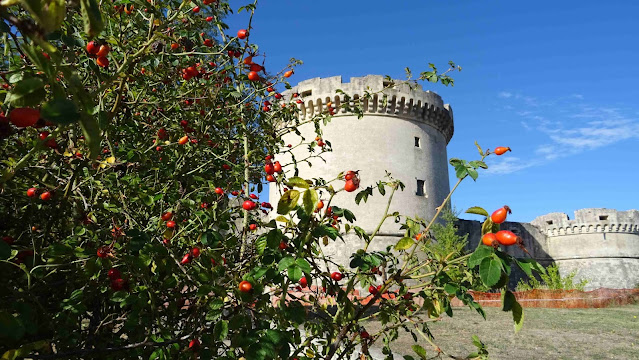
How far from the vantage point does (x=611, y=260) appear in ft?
78.6

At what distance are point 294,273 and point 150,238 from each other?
2.34ft

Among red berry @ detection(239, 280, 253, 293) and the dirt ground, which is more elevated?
red berry @ detection(239, 280, 253, 293)

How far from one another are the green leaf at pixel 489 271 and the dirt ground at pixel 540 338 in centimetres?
510

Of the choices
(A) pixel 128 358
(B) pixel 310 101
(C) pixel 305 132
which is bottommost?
(A) pixel 128 358

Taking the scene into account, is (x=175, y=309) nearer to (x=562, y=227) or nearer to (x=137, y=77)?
(x=137, y=77)

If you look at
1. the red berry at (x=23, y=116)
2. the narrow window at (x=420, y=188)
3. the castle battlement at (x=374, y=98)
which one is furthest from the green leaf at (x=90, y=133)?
the narrow window at (x=420, y=188)

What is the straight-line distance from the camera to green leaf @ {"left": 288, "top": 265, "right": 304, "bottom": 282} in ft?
3.86

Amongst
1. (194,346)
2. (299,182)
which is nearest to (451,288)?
(299,182)

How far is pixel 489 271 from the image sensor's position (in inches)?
40.2

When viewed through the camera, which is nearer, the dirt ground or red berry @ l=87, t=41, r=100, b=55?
red berry @ l=87, t=41, r=100, b=55

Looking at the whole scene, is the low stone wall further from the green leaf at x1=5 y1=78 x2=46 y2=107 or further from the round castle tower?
the green leaf at x1=5 y1=78 x2=46 y2=107

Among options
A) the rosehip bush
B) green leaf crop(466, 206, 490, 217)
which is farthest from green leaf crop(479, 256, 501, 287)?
green leaf crop(466, 206, 490, 217)

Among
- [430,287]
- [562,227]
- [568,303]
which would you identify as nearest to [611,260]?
[562,227]

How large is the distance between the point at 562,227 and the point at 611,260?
332cm
